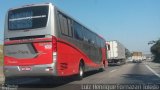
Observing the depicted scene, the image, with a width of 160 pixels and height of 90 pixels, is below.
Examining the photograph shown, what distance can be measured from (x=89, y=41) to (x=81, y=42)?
302 centimetres

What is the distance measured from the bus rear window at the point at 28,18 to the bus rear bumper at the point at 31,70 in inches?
67.1

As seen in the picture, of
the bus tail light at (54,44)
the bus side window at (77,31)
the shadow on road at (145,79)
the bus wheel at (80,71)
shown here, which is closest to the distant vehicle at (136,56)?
the shadow on road at (145,79)

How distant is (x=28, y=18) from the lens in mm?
14117

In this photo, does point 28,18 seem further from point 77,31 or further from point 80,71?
point 80,71

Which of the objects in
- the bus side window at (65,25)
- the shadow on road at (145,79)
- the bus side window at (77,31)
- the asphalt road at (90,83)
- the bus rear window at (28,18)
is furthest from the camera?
the bus side window at (77,31)

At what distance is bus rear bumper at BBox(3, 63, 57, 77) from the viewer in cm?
1341

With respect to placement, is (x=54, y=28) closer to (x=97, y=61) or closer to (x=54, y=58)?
(x=54, y=58)

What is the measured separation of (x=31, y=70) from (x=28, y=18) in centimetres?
228

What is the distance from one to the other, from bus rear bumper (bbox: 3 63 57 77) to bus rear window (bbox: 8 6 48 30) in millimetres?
1704

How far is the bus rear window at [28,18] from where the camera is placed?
45.4ft

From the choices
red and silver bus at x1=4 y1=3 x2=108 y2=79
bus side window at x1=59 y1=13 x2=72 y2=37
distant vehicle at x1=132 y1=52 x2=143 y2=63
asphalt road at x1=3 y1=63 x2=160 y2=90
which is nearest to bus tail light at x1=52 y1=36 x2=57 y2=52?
red and silver bus at x1=4 y1=3 x2=108 y2=79

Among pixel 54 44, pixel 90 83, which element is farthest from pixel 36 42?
pixel 90 83

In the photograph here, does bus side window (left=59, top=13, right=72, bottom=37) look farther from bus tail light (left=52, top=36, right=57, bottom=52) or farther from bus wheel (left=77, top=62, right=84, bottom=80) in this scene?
bus wheel (left=77, top=62, right=84, bottom=80)

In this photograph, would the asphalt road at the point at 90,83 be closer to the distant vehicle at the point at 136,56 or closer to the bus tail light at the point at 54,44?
the bus tail light at the point at 54,44
